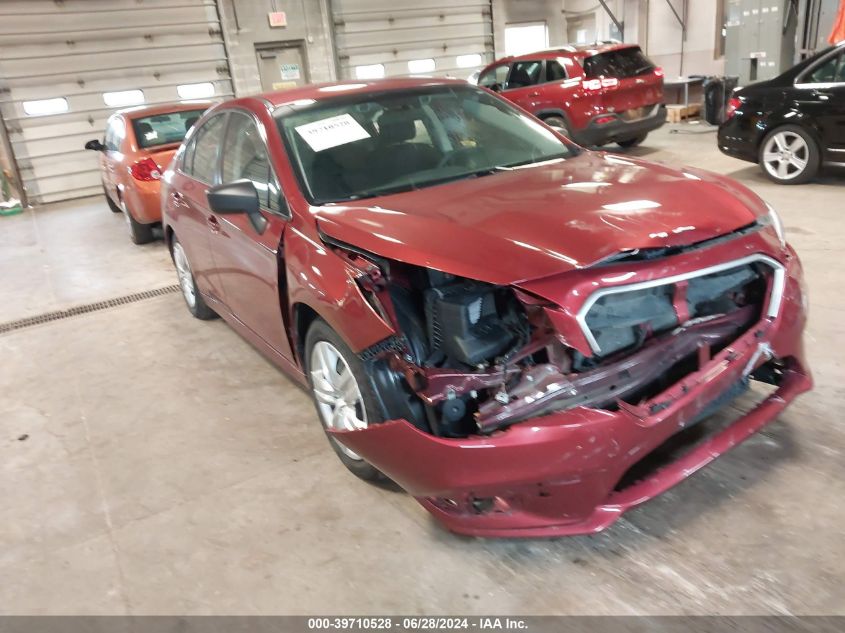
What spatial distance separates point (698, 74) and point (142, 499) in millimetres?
13114

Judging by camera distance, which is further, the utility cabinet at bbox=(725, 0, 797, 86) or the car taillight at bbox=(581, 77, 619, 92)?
the utility cabinet at bbox=(725, 0, 797, 86)

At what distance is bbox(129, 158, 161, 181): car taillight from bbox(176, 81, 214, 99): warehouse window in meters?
6.03

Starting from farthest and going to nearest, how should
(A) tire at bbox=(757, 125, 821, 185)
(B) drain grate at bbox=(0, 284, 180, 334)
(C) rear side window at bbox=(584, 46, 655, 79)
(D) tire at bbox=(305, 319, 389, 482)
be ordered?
(C) rear side window at bbox=(584, 46, 655, 79)
(A) tire at bbox=(757, 125, 821, 185)
(B) drain grate at bbox=(0, 284, 180, 334)
(D) tire at bbox=(305, 319, 389, 482)

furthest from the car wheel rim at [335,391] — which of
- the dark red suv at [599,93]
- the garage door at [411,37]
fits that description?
the garage door at [411,37]

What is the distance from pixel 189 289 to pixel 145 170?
9.03 ft

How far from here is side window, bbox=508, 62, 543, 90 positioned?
30.0ft

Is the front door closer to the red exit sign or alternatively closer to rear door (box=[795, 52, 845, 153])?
the red exit sign

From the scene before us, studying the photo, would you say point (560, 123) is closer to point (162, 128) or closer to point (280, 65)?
point (162, 128)

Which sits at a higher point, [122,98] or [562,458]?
[122,98]

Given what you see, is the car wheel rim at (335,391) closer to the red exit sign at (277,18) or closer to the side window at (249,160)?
the side window at (249,160)

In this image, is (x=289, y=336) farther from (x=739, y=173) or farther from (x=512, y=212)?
(x=739, y=173)

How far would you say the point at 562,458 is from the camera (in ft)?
6.34


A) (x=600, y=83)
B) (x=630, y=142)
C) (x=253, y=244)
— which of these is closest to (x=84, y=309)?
(x=253, y=244)

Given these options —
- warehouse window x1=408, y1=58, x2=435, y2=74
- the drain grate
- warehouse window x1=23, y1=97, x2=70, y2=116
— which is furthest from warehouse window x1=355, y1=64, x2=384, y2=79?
the drain grate
